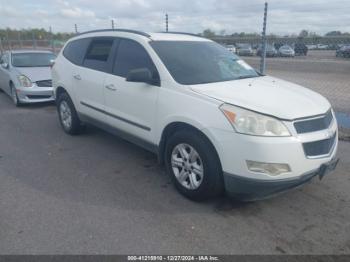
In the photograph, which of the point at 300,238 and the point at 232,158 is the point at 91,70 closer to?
the point at 232,158

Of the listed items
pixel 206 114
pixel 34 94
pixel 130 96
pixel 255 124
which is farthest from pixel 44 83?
pixel 255 124

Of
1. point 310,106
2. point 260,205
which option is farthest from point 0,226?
point 310,106

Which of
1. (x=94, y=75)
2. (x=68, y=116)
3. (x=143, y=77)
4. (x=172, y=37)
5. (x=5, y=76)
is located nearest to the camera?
(x=143, y=77)

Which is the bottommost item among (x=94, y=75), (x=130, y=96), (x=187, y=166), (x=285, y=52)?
(x=187, y=166)

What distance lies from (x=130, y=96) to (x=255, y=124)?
183cm

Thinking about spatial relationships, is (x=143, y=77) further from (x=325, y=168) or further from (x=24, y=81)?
(x=24, y=81)

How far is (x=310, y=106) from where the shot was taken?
3299mm

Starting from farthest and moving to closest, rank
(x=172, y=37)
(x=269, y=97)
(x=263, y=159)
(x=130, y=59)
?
(x=172, y=37), (x=130, y=59), (x=269, y=97), (x=263, y=159)

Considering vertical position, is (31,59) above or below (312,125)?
above

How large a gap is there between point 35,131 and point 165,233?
14.8 ft

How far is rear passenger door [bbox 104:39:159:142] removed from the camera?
12.9 feet

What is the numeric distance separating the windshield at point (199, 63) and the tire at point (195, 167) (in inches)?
27.1

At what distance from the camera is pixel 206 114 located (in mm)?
3203

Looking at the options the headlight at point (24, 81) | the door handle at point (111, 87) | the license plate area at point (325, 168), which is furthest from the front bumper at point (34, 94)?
the license plate area at point (325, 168)
